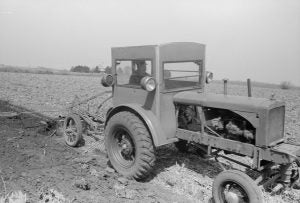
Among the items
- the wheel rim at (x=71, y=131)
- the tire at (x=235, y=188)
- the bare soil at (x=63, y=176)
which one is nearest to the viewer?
the tire at (x=235, y=188)

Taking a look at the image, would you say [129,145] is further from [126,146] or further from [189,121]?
[189,121]

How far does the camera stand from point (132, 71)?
229 inches

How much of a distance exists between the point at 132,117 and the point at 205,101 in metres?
1.19

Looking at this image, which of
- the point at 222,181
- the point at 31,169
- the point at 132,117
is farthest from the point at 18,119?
the point at 222,181

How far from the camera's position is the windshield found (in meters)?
5.42

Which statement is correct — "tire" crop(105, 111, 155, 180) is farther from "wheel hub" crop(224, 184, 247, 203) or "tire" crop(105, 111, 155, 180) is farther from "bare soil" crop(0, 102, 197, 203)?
"wheel hub" crop(224, 184, 247, 203)

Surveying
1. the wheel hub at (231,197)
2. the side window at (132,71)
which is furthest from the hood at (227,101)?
the wheel hub at (231,197)

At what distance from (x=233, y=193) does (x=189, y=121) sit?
5.04ft

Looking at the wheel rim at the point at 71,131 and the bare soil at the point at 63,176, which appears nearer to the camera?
the bare soil at the point at 63,176

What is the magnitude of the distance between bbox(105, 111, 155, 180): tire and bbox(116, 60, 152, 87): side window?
2.11 ft

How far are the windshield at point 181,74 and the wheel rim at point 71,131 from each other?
106 inches

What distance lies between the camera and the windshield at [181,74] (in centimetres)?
542

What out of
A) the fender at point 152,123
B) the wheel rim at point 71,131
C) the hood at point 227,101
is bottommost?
the wheel rim at point 71,131

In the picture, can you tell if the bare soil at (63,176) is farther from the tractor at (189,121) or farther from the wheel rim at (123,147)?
the tractor at (189,121)
